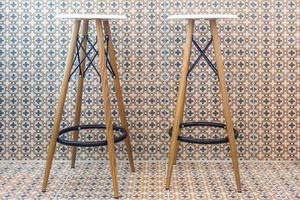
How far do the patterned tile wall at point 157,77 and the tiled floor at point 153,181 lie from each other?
10 cm

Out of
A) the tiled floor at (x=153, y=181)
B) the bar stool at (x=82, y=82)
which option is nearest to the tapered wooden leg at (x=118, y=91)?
the bar stool at (x=82, y=82)

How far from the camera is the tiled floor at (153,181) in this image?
7.20 feet

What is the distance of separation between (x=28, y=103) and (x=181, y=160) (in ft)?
3.17

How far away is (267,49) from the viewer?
2643mm

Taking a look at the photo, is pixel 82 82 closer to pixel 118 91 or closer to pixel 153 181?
pixel 118 91

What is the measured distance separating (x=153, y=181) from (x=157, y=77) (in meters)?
0.63

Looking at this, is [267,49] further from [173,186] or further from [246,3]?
[173,186]

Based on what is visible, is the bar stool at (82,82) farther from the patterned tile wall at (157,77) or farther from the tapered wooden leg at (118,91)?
the patterned tile wall at (157,77)

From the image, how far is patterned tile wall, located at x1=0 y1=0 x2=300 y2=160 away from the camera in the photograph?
2629 millimetres

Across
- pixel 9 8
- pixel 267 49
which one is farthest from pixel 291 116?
pixel 9 8

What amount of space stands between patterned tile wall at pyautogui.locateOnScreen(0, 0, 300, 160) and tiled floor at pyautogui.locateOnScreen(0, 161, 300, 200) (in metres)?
0.10

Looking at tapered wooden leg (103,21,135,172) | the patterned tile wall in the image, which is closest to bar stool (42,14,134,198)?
tapered wooden leg (103,21,135,172)

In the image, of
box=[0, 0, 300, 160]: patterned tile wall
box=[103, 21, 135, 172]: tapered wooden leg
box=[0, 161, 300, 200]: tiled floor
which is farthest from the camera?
box=[0, 0, 300, 160]: patterned tile wall

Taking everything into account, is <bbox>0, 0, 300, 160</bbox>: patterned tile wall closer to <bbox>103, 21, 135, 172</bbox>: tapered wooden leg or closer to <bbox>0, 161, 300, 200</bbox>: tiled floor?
<bbox>0, 161, 300, 200</bbox>: tiled floor
